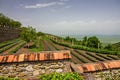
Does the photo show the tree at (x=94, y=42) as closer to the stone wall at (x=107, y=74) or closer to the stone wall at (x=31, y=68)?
the stone wall at (x=107, y=74)

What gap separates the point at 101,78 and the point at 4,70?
11.5 feet

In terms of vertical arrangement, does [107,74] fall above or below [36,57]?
below

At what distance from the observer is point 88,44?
159ft

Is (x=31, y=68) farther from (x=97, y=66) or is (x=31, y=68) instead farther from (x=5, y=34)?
(x=5, y=34)

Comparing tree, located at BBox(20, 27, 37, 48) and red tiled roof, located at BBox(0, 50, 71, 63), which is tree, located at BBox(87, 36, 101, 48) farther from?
red tiled roof, located at BBox(0, 50, 71, 63)

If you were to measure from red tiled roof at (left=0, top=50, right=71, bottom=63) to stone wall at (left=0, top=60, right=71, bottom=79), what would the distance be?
0.51 feet

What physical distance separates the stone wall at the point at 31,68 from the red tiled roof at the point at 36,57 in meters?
0.15

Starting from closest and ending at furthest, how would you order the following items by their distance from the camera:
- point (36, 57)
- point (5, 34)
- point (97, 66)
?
point (97, 66) → point (36, 57) → point (5, 34)

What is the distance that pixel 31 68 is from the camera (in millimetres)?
6621

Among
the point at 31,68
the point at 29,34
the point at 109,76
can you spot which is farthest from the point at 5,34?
the point at 109,76

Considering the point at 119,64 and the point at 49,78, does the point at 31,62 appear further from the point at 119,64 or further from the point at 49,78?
the point at 119,64

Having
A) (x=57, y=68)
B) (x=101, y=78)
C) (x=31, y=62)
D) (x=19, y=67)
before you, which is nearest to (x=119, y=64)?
(x=101, y=78)

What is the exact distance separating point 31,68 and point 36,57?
0.44 metres

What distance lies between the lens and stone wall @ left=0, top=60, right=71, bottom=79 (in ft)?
21.4
